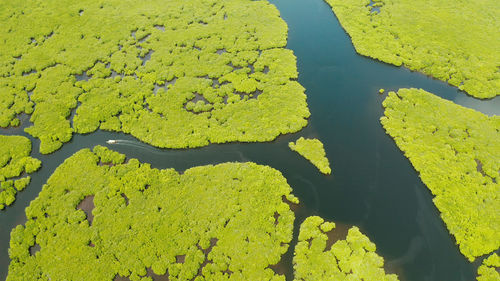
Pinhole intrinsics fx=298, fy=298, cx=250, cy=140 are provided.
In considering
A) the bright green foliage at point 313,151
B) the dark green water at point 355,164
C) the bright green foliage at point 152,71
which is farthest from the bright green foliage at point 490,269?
the bright green foliage at point 152,71

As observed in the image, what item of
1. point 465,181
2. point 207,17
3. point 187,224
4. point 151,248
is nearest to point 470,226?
point 465,181

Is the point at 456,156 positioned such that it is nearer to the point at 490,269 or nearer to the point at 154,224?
the point at 490,269

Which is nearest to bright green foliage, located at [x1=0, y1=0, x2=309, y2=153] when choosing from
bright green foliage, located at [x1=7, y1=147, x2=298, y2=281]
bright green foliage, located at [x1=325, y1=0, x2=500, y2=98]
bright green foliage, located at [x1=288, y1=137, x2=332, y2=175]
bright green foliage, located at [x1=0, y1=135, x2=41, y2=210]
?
bright green foliage, located at [x1=0, y1=135, x2=41, y2=210]

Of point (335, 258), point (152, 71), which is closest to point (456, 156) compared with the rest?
point (335, 258)

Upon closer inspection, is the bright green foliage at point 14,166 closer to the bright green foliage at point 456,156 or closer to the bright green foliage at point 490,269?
the bright green foliage at point 456,156

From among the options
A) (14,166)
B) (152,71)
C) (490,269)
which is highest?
(152,71)
